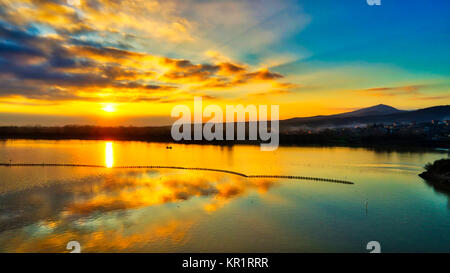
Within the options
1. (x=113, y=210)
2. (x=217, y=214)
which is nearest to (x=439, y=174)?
(x=217, y=214)

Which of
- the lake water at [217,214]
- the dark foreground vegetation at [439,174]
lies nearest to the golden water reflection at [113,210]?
the lake water at [217,214]

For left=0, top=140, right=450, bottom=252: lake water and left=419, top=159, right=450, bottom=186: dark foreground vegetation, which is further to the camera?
left=419, top=159, right=450, bottom=186: dark foreground vegetation

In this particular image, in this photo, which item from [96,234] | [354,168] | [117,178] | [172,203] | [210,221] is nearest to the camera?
[96,234]

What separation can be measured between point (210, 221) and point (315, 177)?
30456 millimetres

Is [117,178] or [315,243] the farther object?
[117,178]

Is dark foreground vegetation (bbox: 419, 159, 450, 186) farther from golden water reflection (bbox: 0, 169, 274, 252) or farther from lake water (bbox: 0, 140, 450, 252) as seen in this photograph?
golden water reflection (bbox: 0, 169, 274, 252)

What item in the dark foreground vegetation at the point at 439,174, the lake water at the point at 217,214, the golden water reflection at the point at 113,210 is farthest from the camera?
the dark foreground vegetation at the point at 439,174

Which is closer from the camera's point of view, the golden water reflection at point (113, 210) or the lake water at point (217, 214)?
the lake water at point (217, 214)

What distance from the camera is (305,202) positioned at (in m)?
33.8

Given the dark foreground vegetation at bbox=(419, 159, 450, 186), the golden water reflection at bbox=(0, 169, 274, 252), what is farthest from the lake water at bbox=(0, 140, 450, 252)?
the dark foreground vegetation at bbox=(419, 159, 450, 186)

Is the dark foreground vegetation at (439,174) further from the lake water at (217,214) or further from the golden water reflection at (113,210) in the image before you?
the golden water reflection at (113,210)

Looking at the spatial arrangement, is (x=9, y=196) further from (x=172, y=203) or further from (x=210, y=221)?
(x=210, y=221)
